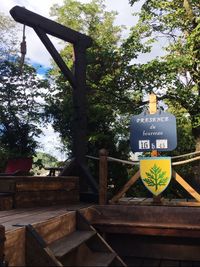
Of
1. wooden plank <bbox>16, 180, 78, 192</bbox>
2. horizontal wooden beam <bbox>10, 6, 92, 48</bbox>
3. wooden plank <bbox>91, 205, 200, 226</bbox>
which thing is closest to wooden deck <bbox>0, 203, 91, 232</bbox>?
wooden plank <bbox>16, 180, 78, 192</bbox>

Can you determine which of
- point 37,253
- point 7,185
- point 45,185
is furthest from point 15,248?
point 45,185

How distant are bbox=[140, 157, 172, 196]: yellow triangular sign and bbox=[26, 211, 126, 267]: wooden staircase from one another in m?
1.29

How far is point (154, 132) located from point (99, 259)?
231 cm

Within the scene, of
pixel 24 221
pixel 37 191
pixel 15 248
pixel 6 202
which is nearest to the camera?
pixel 15 248

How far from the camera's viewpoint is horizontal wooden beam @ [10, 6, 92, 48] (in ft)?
17.9

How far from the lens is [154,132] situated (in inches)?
203

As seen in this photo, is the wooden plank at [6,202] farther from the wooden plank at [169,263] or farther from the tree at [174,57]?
the tree at [174,57]

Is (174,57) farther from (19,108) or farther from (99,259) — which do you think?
(99,259)

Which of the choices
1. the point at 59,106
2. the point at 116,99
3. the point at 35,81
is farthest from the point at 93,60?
the point at 35,81

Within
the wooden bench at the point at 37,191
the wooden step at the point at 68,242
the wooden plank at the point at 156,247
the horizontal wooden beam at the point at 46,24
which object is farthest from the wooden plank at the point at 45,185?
the horizontal wooden beam at the point at 46,24

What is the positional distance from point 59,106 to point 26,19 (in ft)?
32.8

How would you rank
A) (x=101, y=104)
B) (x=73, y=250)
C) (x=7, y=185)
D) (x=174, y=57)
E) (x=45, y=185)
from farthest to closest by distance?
(x=101, y=104) < (x=174, y=57) < (x=45, y=185) < (x=7, y=185) < (x=73, y=250)

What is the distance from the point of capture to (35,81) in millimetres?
16609

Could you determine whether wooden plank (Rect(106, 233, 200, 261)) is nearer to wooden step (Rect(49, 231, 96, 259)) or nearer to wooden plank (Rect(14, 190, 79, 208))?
wooden plank (Rect(14, 190, 79, 208))
